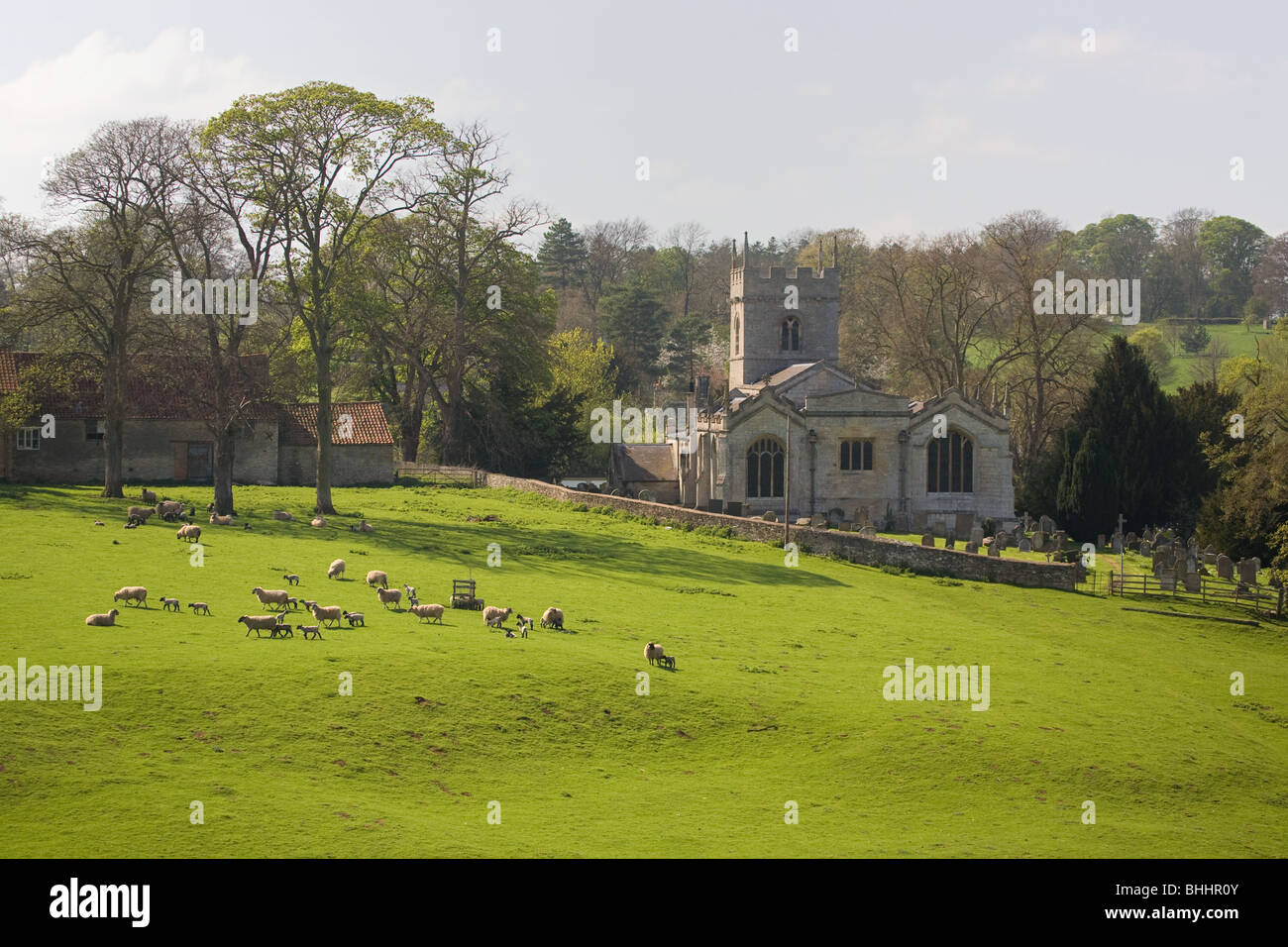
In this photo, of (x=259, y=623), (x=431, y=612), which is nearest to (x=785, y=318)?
(x=431, y=612)

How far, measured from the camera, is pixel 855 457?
6200cm

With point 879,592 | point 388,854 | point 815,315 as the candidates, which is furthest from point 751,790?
point 815,315

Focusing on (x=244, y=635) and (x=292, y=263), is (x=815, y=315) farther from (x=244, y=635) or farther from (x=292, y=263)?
(x=244, y=635)

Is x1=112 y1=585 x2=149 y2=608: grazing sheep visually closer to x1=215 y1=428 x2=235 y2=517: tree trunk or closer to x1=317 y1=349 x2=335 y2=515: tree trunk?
x1=215 y1=428 x2=235 y2=517: tree trunk

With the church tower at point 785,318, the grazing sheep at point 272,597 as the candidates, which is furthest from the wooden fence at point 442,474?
the grazing sheep at point 272,597

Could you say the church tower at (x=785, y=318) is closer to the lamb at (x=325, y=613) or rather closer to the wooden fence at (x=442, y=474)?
the wooden fence at (x=442, y=474)

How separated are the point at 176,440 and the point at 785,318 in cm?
3657

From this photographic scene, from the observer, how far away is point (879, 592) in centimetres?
3931

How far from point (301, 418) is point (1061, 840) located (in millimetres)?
51074

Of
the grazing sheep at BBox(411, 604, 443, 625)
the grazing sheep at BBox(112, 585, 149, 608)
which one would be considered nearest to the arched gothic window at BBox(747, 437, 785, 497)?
the grazing sheep at BBox(411, 604, 443, 625)

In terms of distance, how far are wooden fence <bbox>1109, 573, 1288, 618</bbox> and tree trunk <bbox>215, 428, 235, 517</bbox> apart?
3221cm

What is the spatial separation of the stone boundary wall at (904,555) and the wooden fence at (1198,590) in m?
2.04

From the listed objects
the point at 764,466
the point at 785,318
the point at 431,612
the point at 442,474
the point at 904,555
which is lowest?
the point at 431,612

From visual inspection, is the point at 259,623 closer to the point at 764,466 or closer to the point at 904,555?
the point at 904,555
